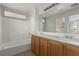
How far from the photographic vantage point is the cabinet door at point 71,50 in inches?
40.9

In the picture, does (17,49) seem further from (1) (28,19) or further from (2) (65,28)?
(2) (65,28)

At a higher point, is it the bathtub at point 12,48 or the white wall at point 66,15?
the white wall at point 66,15

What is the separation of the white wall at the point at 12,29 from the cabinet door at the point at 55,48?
24.3 inches

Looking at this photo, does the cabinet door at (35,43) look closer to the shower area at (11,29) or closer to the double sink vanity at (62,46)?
the double sink vanity at (62,46)

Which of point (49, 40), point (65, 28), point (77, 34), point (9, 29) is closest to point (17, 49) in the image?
point (9, 29)

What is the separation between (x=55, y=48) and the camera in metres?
1.44

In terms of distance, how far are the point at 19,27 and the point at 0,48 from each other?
0.48 metres

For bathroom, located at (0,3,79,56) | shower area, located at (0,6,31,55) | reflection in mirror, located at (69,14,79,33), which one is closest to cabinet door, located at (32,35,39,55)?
bathroom, located at (0,3,79,56)

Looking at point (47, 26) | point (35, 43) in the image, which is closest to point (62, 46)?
point (47, 26)

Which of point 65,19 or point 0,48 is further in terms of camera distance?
point 65,19

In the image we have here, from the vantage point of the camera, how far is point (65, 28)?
154 cm

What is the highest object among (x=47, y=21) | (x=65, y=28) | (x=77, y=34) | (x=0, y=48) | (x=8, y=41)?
(x=47, y=21)

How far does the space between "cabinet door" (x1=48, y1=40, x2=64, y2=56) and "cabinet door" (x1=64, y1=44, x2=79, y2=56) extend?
0.33 ft

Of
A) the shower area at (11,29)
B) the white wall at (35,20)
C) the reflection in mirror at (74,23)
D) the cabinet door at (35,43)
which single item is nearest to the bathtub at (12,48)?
the shower area at (11,29)
